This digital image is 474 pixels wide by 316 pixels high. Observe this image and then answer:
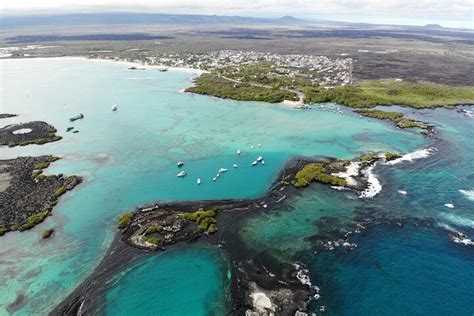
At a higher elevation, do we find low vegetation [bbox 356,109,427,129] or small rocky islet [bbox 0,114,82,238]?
low vegetation [bbox 356,109,427,129]

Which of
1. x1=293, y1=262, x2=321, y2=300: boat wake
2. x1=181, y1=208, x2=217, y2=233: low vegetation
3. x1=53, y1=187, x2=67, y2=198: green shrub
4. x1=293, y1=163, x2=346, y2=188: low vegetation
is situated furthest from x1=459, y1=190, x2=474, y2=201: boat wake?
x1=53, y1=187, x2=67, y2=198: green shrub

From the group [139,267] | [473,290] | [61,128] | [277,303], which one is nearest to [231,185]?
[139,267]

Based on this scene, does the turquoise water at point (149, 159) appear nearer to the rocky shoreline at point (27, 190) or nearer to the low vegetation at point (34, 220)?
the low vegetation at point (34, 220)

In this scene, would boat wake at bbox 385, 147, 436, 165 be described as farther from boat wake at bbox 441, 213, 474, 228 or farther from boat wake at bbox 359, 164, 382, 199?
boat wake at bbox 441, 213, 474, 228

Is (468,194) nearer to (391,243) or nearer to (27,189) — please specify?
(391,243)

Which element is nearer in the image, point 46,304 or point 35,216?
point 46,304

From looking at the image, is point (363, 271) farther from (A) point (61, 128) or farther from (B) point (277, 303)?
(A) point (61, 128)
